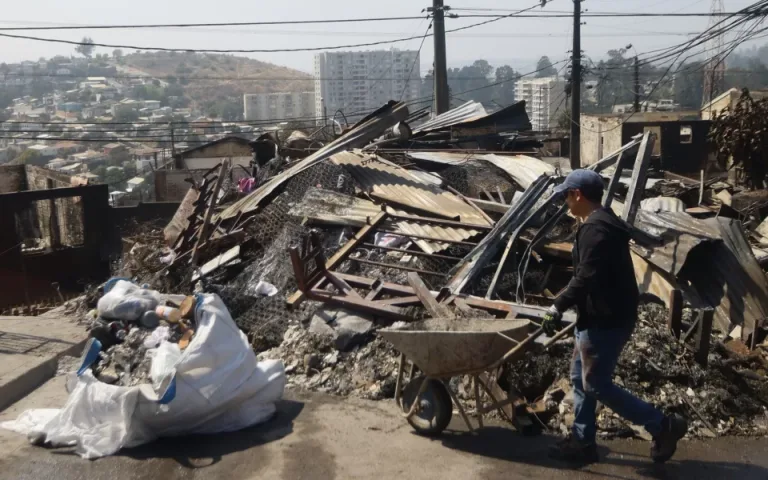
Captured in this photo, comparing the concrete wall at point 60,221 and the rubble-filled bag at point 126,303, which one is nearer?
the rubble-filled bag at point 126,303

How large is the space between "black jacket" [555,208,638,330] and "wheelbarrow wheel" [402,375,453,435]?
1.16 m

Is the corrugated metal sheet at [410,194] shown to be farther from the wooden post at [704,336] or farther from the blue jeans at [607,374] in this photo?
the blue jeans at [607,374]

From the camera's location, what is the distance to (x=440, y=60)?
21.3 metres

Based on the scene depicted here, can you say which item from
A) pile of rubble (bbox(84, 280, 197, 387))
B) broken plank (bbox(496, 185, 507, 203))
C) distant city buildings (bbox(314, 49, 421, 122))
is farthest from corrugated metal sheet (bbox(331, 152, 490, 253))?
distant city buildings (bbox(314, 49, 421, 122))

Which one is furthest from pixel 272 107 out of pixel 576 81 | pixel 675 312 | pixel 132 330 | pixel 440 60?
pixel 675 312

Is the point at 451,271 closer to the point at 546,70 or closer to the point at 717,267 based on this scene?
the point at 717,267

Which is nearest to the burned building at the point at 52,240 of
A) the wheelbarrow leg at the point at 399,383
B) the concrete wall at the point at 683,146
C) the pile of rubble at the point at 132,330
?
the pile of rubble at the point at 132,330

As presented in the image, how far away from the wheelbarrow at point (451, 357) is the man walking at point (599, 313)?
7.7 inches

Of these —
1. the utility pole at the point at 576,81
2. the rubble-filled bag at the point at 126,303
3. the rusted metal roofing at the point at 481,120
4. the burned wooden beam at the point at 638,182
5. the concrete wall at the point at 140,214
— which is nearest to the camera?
the rubble-filled bag at the point at 126,303

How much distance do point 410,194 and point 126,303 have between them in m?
3.82

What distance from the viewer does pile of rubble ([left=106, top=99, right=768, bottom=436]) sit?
5.76 meters

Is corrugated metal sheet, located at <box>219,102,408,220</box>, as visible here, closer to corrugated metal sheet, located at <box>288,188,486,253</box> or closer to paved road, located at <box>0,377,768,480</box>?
corrugated metal sheet, located at <box>288,188,486,253</box>

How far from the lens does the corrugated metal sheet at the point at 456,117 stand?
49.8 feet

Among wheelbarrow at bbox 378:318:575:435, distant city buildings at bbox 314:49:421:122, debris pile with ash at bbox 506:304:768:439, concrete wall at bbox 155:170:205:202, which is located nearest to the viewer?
wheelbarrow at bbox 378:318:575:435
